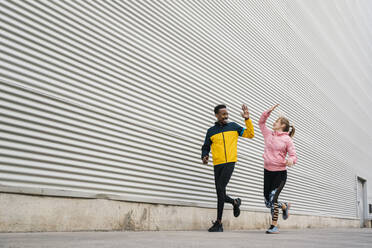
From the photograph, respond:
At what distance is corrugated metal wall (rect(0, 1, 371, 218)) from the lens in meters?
3.91

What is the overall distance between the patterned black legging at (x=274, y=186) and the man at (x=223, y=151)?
48 cm

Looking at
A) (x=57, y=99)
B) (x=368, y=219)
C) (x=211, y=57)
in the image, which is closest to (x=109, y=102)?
(x=57, y=99)

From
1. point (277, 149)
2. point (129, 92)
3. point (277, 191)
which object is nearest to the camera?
point (129, 92)

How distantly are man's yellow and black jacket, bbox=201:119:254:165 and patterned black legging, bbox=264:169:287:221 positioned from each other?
63 cm

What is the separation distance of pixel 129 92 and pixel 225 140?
159cm

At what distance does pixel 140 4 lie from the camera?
5.69m

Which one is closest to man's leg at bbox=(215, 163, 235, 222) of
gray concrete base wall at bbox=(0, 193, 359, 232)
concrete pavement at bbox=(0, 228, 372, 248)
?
gray concrete base wall at bbox=(0, 193, 359, 232)

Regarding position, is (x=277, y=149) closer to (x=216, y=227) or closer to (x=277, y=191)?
(x=277, y=191)

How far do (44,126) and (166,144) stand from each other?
2.22 meters

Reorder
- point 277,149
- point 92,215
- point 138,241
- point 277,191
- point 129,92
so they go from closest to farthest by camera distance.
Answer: point 138,241 → point 92,215 → point 129,92 → point 277,191 → point 277,149

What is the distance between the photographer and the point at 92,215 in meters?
4.33

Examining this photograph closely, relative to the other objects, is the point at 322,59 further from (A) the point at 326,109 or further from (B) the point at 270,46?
(B) the point at 270,46

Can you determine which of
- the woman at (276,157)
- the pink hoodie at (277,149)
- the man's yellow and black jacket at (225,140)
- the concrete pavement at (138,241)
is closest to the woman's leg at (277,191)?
the woman at (276,157)

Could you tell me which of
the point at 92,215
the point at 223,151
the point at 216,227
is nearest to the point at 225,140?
the point at 223,151
